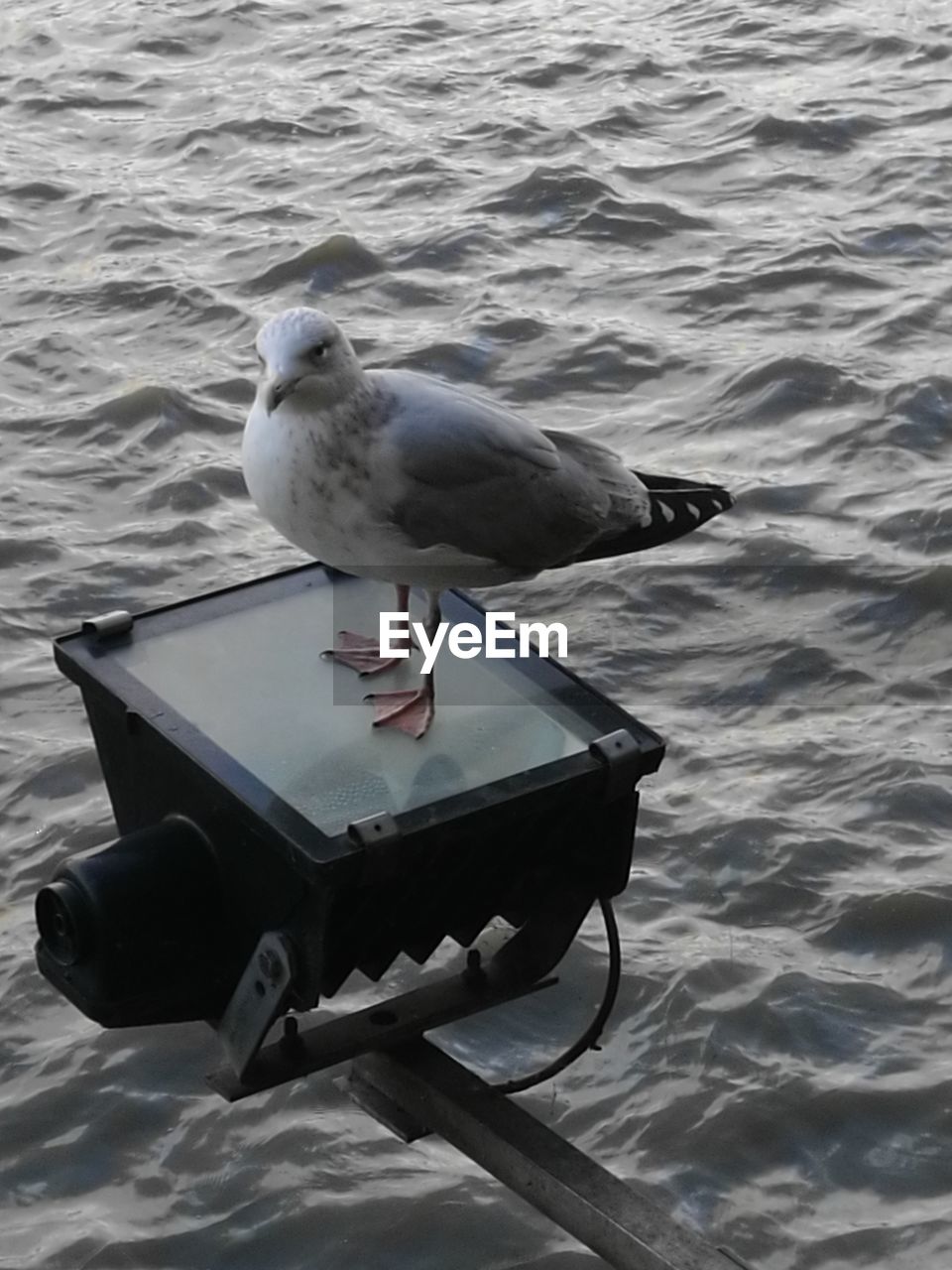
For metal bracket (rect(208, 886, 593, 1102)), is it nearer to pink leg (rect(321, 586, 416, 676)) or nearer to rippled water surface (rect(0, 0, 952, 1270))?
pink leg (rect(321, 586, 416, 676))

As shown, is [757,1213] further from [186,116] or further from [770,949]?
[186,116]

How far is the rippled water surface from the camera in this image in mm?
3002

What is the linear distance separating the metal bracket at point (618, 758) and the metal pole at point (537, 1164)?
1.22ft

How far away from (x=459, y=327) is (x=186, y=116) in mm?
1651

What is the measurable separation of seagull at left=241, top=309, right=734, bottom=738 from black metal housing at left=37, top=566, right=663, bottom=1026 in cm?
19

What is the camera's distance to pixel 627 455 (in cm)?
458

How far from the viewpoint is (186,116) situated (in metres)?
6.29

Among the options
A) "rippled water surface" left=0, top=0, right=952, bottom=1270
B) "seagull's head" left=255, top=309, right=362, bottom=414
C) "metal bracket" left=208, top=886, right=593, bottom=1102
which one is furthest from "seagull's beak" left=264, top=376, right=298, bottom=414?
"rippled water surface" left=0, top=0, right=952, bottom=1270

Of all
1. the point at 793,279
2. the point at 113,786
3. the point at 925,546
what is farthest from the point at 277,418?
the point at 793,279

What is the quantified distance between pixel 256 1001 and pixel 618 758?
42cm

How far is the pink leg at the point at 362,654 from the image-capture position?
7.49ft

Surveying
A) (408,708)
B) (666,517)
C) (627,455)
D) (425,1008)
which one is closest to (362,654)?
(408,708)

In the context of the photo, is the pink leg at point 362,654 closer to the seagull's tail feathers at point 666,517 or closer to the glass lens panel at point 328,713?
the glass lens panel at point 328,713

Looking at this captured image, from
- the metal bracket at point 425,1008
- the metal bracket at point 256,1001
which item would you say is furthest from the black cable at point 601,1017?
the metal bracket at point 256,1001
